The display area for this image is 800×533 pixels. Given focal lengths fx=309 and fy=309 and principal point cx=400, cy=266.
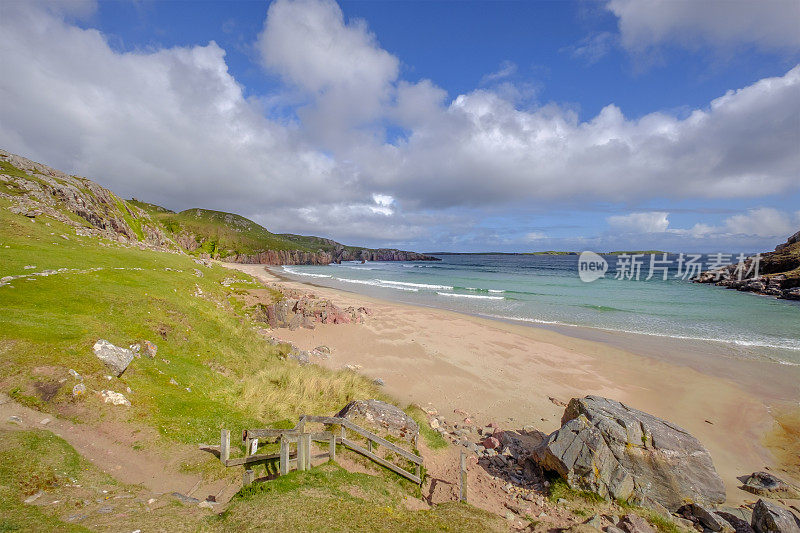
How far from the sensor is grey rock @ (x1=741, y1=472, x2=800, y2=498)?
33.8ft

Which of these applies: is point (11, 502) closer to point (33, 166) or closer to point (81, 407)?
point (81, 407)

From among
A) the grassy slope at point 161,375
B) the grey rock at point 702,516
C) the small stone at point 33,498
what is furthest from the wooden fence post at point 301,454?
the grey rock at point 702,516

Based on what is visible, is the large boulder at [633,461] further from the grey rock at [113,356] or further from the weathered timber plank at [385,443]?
the grey rock at [113,356]

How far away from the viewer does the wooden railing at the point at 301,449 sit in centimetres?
825

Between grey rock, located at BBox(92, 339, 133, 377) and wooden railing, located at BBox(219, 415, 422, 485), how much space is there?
4.89 meters

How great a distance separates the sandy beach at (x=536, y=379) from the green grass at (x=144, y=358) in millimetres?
4342

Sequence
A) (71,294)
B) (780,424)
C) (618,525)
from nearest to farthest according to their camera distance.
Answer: (618,525), (71,294), (780,424)

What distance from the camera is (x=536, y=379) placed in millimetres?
19641

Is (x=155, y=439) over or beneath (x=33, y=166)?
beneath

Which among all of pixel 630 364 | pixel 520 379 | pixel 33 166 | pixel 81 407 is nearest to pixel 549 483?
pixel 520 379

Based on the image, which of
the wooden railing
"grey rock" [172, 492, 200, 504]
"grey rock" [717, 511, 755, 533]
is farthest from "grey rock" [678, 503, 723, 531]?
"grey rock" [172, 492, 200, 504]

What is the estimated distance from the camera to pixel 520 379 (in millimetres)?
19562

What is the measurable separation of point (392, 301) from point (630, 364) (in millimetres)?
30761

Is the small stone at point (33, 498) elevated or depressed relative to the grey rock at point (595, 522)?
elevated
